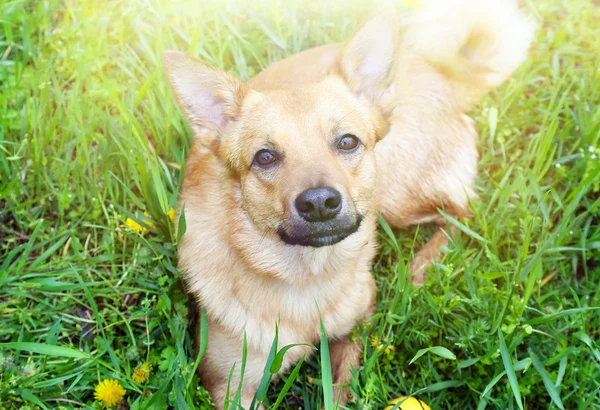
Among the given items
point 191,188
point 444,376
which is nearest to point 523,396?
point 444,376

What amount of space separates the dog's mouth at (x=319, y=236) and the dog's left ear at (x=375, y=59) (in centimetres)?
69

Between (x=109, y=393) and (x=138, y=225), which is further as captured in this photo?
(x=138, y=225)

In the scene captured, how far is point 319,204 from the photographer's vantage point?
2.30 metres

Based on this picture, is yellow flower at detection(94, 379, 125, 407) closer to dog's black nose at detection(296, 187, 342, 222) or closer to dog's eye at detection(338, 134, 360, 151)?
dog's black nose at detection(296, 187, 342, 222)

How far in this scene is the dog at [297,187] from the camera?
249 centimetres

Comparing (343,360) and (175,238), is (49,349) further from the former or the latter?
Result: (343,360)

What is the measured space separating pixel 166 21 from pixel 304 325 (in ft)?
7.92

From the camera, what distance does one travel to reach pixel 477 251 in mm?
3447

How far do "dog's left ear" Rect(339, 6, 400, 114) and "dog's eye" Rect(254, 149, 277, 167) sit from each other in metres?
0.60

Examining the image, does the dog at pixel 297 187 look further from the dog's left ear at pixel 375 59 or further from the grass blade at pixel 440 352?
the grass blade at pixel 440 352

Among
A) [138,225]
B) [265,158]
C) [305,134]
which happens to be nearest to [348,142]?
[305,134]

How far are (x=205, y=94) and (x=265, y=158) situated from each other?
0.42 metres

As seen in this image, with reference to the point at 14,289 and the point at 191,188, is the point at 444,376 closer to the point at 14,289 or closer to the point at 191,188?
the point at 191,188

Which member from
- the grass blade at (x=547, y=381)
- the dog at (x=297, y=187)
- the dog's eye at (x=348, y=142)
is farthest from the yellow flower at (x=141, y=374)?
the grass blade at (x=547, y=381)
